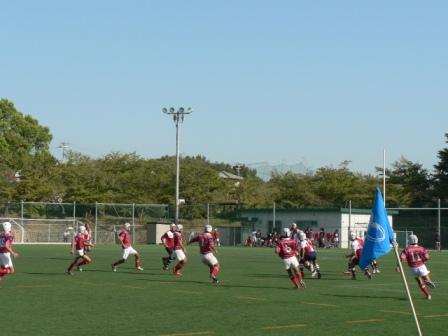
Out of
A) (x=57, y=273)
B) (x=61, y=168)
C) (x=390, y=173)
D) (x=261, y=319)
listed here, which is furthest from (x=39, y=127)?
(x=261, y=319)

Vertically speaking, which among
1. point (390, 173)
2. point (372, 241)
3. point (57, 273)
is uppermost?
point (390, 173)

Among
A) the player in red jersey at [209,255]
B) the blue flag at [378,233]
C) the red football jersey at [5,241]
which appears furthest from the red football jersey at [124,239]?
the blue flag at [378,233]

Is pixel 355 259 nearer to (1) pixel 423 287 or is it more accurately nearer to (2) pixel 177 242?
(2) pixel 177 242

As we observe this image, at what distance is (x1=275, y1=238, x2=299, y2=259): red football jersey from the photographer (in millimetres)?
23203

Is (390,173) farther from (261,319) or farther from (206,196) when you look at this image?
(261,319)

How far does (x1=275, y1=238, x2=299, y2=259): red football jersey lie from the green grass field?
3.27 feet

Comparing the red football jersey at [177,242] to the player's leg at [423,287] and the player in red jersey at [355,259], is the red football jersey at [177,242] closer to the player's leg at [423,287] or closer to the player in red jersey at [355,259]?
the player in red jersey at [355,259]

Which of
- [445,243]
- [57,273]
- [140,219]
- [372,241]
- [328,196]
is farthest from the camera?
[328,196]

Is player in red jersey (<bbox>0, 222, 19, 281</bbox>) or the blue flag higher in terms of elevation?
the blue flag

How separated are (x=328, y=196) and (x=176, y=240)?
211ft

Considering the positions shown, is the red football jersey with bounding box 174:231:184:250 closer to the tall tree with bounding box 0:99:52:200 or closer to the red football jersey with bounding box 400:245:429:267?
the red football jersey with bounding box 400:245:429:267

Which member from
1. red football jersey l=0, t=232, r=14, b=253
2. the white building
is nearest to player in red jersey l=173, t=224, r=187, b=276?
red football jersey l=0, t=232, r=14, b=253

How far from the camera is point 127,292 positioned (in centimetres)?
2172

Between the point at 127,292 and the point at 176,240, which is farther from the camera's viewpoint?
the point at 176,240
